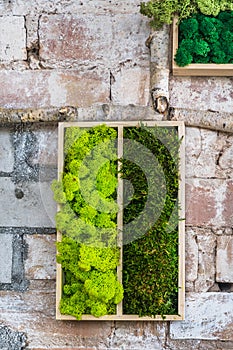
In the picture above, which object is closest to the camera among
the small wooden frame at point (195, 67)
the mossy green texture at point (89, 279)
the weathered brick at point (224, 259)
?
the mossy green texture at point (89, 279)

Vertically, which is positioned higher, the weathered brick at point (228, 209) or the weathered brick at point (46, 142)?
the weathered brick at point (46, 142)

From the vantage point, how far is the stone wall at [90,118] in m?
3.76

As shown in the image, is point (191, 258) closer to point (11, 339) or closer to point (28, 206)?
point (28, 206)

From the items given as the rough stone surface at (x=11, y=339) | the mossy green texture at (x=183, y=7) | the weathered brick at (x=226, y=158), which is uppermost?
the mossy green texture at (x=183, y=7)

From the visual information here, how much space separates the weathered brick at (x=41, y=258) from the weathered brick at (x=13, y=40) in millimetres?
993

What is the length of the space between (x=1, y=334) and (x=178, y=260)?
1036 mm

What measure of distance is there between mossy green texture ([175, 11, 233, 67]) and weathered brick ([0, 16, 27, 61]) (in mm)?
877

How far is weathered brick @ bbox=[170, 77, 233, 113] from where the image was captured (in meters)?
3.83

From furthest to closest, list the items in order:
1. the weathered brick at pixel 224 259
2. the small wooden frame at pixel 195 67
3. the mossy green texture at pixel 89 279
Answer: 1. the weathered brick at pixel 224 259
2. the small wooden frame at pixel 195 67
3. the mossy green texture at pixel 89 279

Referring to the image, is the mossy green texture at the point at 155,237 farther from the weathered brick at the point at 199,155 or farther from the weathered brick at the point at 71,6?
the weathered brick at the point at 71,6

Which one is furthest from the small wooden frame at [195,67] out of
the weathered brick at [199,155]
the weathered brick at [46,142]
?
the weathered brick at [46,142]

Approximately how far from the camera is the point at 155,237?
3.59 m

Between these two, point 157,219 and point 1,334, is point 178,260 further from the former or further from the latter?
point 1,334

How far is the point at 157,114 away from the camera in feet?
12.4
